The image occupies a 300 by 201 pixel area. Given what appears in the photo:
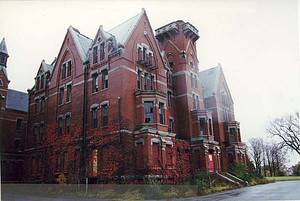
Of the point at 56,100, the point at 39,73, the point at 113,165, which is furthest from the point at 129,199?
the point at 39,73

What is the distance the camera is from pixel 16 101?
40.3 m

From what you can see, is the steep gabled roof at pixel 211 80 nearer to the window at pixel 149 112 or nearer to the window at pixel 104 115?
the window at pixel 149 112

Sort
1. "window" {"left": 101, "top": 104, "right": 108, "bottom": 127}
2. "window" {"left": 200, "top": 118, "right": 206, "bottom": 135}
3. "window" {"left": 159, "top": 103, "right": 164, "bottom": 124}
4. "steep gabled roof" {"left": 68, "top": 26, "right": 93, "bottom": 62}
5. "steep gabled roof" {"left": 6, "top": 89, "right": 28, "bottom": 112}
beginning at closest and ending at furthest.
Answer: "window" {"left": 101, "top": 104, "right": 108, "bottom": 127}
"window" {"left": 159, "top": 103, "right": 164, "bottom": 124}
"steep gabled roof" {"left": 68, "top": 26, "right": 93, "bottom": 62}
"window" {"left": 200, "top": 118, "right": 206, "bottom": 135}
"steep gabled roof" {"left": 6, "top": 89, "right": 28, "bottom": 112}

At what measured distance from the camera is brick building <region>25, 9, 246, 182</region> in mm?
23328

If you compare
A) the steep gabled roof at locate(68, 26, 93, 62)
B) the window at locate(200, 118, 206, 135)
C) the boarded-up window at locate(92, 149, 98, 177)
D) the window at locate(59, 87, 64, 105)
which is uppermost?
the steep gabled roof at locate(68, 26, 93, 62)

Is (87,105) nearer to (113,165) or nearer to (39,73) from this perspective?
(113,165)

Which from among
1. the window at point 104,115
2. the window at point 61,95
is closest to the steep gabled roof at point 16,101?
the window at point 61,95

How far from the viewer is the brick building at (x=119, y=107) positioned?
23.3 m

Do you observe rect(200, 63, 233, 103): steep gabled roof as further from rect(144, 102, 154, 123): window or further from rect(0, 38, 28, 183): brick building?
rect(0, 38, 28, 183): brick building

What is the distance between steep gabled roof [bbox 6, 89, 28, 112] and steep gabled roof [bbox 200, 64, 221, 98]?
2770 centimetres

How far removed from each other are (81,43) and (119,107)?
440 inches

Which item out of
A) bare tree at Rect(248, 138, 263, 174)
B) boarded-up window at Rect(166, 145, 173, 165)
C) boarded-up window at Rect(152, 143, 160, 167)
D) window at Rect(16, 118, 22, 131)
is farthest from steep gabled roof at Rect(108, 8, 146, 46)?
bare tree at Rect(248, 138, 263, 174)

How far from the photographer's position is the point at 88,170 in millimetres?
23703

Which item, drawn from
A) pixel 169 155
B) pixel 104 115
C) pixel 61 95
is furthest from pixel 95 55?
pixel 169 155
